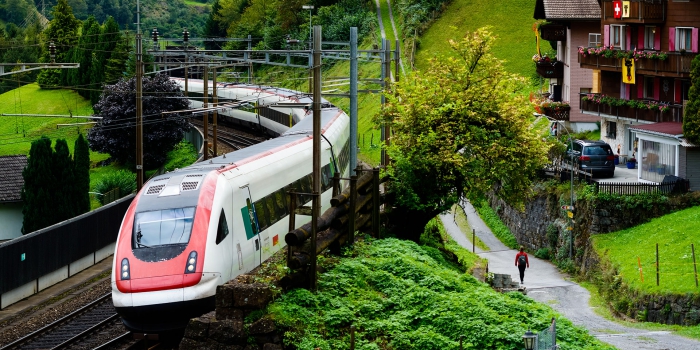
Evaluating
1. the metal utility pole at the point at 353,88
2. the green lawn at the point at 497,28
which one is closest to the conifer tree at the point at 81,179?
the metal utility pole at the point at 353,88

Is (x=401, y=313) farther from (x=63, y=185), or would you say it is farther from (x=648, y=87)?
(x=648, y=87)

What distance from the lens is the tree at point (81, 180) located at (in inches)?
1705

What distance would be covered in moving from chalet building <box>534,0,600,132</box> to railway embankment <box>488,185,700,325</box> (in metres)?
13.0

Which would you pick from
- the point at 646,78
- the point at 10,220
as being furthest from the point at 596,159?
the point at 10,220

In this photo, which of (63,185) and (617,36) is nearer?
(63,185)

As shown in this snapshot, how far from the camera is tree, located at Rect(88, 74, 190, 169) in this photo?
5794 cm

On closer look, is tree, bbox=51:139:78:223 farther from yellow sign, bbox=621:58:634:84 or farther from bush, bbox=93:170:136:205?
yellow sign, bbox=621:58:634:84

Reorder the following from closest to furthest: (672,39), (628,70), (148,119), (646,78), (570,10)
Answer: (672,39)
(628,70)
(646,78)
(148,119)
(570,10)

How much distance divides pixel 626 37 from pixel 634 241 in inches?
673

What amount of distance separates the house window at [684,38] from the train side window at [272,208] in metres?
25.8

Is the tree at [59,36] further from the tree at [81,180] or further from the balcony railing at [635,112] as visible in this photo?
the balcony railing at [635,112]

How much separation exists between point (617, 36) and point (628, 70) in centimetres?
486

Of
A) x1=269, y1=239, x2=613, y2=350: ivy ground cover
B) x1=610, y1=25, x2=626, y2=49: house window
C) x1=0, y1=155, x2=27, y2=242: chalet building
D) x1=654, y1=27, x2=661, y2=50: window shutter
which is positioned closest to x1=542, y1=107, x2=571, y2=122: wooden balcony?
x1=610, y1=25, x2=626, y2=49: house window

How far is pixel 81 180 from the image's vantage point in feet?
145
